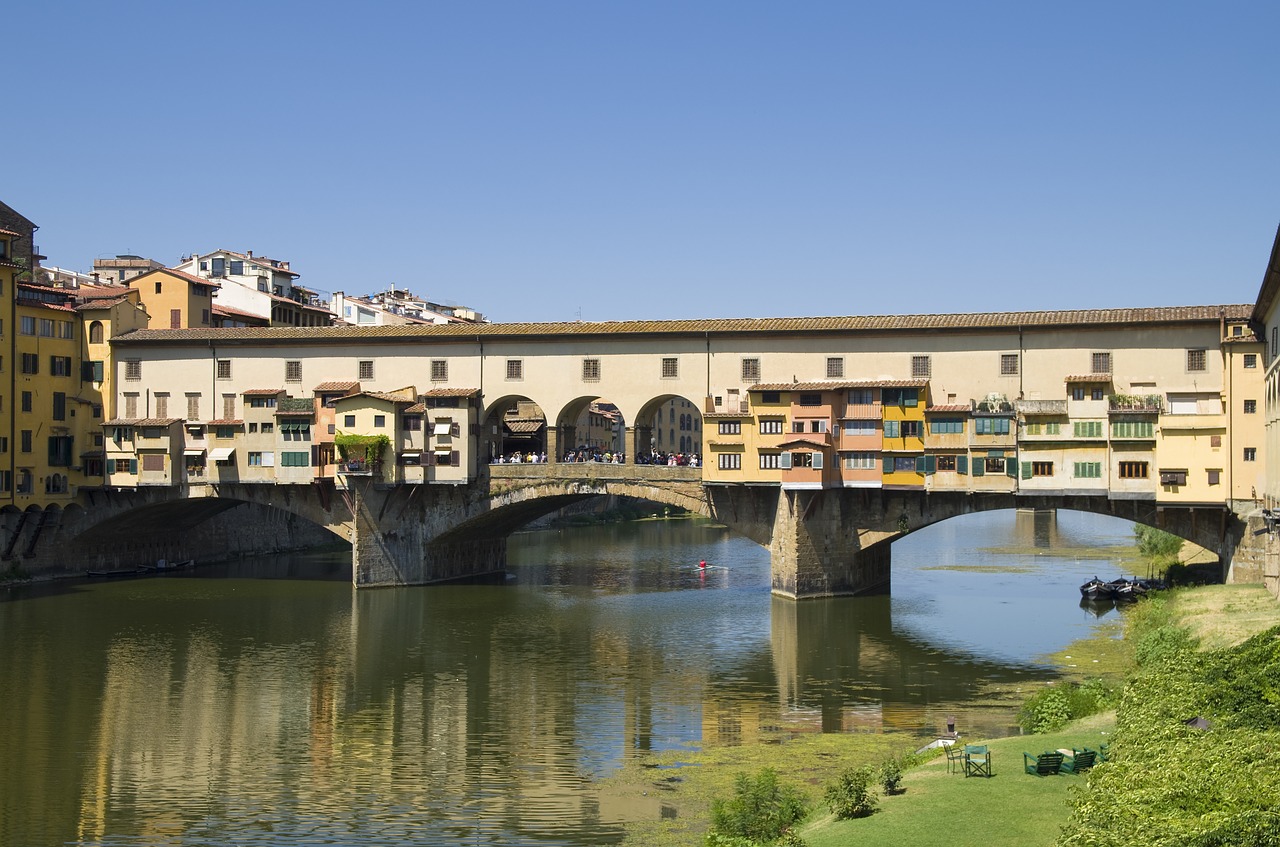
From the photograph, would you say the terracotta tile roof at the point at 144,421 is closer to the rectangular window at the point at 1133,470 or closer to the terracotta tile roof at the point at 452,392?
the terracotta tile roof at the point at 452,392

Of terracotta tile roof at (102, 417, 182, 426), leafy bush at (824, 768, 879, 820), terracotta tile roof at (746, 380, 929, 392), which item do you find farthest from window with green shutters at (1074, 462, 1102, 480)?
terracotta tile roof at (102, 417, 182, 426)

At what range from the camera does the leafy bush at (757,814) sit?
84.9 ft

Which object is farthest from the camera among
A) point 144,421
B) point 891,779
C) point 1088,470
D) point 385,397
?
point 144,421

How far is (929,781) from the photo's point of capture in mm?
27547

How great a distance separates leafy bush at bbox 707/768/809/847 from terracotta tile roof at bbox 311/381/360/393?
42.4 m

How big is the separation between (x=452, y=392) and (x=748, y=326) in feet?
47.8

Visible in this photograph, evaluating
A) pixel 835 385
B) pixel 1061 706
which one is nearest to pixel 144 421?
pixel 835 385

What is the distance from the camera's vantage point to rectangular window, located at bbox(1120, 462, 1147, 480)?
54.1 m

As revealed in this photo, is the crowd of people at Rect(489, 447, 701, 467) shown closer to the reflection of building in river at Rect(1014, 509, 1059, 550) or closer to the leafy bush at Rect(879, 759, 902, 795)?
the reflection of building in river at Rect(1014, 509, 1059, 550)

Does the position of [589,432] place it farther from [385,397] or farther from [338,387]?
[385,397]

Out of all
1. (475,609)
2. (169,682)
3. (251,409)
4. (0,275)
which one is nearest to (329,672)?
(169,682)

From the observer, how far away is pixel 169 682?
45.4 meters

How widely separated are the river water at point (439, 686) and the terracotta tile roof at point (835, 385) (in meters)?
9.43

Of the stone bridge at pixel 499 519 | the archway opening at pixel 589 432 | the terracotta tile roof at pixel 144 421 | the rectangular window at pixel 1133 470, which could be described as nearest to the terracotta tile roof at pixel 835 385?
the stone bridge at pixel 499 519
